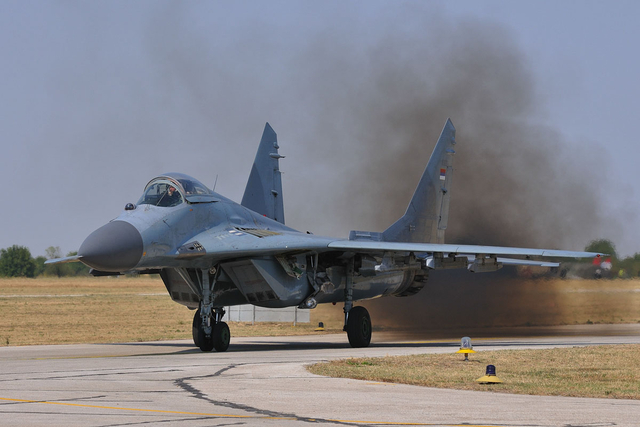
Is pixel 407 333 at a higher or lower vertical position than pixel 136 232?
lower

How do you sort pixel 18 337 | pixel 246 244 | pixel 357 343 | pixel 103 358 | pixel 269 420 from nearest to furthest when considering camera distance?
1. pixel 269 420
2. pixel 103 358
3. pixel 246 244
4. pixel 357 343
5. pixel 18 337

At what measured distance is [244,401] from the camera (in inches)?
381

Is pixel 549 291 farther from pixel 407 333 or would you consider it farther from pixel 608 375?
pixel 608 375

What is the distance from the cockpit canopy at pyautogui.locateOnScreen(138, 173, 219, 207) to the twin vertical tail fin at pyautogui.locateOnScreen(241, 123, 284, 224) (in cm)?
526

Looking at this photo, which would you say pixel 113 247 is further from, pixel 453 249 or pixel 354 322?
pixel 453 249

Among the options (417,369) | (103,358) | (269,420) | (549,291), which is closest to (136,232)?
(103,358)

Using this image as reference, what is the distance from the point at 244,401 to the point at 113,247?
7.57 meters

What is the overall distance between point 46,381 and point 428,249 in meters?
9.94

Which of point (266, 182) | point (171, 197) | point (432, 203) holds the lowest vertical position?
point (171, 197)

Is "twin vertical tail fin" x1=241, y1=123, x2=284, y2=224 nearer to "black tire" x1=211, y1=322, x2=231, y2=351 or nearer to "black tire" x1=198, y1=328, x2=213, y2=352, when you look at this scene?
"black tire" x1=211, y1=322, x2=231, y2=351

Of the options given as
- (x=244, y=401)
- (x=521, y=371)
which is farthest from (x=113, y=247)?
(x=521, y=371)

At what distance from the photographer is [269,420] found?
825cm

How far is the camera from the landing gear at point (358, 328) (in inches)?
821

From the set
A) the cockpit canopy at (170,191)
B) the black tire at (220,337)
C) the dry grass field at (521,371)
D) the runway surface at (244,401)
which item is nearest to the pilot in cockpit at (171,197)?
the cockpit canopy at (170,191)
